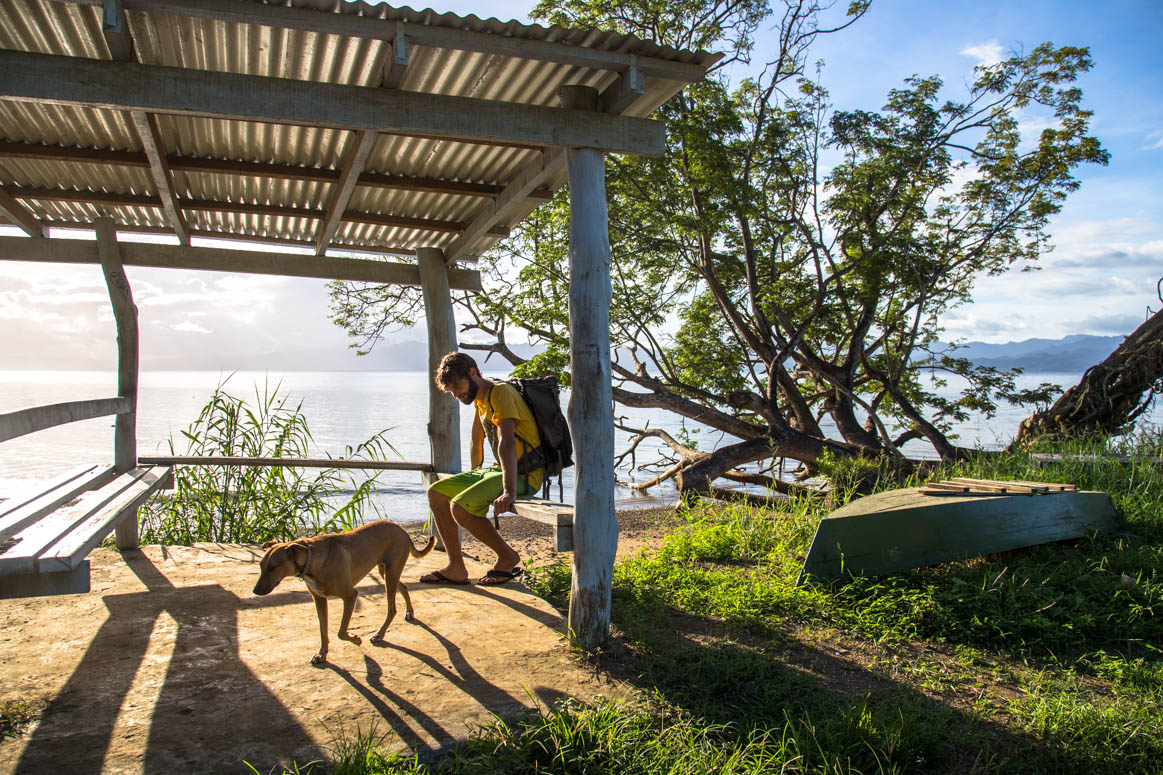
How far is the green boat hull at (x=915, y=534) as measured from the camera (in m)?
5.46

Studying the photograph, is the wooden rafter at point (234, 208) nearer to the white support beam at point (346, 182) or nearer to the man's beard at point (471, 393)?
the white support beam at point (346, 182)

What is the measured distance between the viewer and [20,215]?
20.4 ft

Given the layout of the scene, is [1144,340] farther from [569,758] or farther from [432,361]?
[569,758]

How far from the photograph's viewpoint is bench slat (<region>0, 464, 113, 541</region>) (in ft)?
10.9

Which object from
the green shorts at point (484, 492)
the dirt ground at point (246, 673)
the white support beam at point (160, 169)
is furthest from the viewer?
the green shorts at point (484, 492)

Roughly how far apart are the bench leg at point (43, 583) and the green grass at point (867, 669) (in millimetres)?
1149

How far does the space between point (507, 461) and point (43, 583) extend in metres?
2.49

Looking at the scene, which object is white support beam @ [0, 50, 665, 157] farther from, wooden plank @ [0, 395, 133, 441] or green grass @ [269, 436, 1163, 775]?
green grass @ [269, 436, 1163, 775]

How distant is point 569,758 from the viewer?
3000 millimetres

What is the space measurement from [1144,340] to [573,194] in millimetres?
11404

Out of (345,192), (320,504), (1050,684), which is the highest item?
(345,192)

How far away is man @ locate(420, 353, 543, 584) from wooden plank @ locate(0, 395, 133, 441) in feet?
6.66

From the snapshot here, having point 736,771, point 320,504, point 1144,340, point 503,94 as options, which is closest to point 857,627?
point 736,771

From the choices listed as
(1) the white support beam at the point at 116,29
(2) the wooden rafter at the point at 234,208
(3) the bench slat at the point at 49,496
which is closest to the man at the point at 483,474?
(2) the wooden rafter at the point at 234,208
